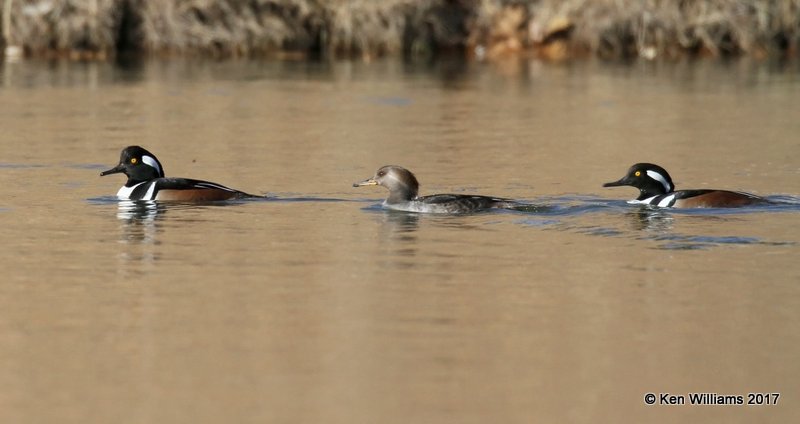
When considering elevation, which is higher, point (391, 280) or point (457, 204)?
point (457, 204)

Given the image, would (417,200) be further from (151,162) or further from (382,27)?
(382,27)

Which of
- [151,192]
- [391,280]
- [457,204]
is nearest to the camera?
[391,280]

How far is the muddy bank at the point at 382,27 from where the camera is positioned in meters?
33.9

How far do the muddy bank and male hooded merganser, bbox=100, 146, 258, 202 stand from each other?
59.4ft

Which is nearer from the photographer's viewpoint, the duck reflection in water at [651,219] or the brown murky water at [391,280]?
the brown murky water at [391,280]

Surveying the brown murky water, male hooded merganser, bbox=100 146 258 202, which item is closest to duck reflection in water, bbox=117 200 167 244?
the brown murky water

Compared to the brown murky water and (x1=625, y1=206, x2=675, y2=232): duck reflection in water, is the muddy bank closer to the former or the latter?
the brown murky water

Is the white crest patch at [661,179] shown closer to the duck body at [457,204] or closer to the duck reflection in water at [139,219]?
the duck body at [457,204]

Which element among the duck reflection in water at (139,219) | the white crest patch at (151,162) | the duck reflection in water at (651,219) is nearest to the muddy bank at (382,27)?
the white crest patch at (151,162)

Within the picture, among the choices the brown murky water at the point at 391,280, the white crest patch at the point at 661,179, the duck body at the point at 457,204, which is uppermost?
the white crest patch at the point at 661,179

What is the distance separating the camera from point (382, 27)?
116ft

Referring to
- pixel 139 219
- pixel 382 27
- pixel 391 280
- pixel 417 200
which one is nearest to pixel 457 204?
pixel 417 200

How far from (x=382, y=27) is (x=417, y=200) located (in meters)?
21.2

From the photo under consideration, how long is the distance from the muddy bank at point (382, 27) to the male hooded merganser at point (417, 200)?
64.1 feet
